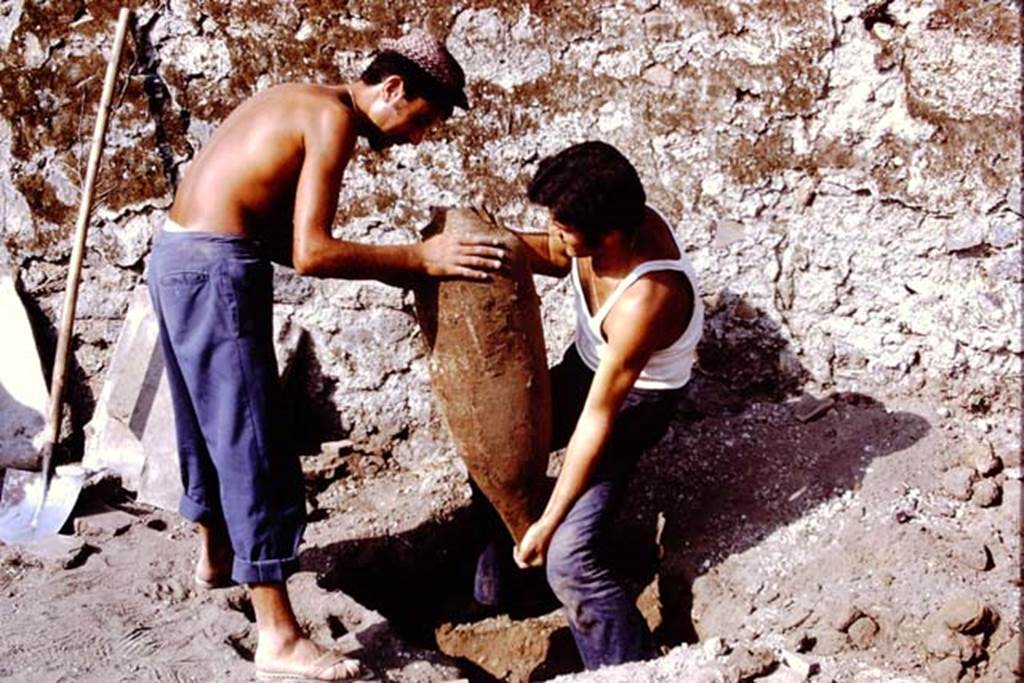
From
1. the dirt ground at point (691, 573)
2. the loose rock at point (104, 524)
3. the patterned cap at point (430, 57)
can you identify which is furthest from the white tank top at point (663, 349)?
the loose rock at point (104, 524)

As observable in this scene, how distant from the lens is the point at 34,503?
4258 millimetres

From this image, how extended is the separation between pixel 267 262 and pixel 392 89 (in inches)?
22.9

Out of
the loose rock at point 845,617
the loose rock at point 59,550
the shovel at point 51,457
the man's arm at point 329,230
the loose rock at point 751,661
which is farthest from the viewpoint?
the shovel at point 51,457

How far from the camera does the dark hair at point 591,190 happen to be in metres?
3.19

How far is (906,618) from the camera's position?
352cm

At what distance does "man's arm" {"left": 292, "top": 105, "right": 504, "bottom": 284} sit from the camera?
3.01 metres

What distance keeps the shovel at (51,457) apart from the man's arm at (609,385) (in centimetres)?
178

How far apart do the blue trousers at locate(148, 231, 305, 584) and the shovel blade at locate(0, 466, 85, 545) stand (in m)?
1.19

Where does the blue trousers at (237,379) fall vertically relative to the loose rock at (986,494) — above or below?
above

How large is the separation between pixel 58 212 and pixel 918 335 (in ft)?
10.9

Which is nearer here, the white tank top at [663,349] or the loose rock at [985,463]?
the white tank top at [663,349]

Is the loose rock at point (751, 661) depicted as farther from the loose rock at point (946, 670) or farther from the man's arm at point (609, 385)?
the man's arm at point (609, 385)

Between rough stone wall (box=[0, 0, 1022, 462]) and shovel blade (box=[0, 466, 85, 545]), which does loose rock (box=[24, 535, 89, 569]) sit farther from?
rough stone wall (box=[0, 0, 1022, 462])

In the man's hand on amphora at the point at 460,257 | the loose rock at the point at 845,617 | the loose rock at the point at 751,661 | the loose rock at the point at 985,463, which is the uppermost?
the man's hand on amphora at the point at 460,257
